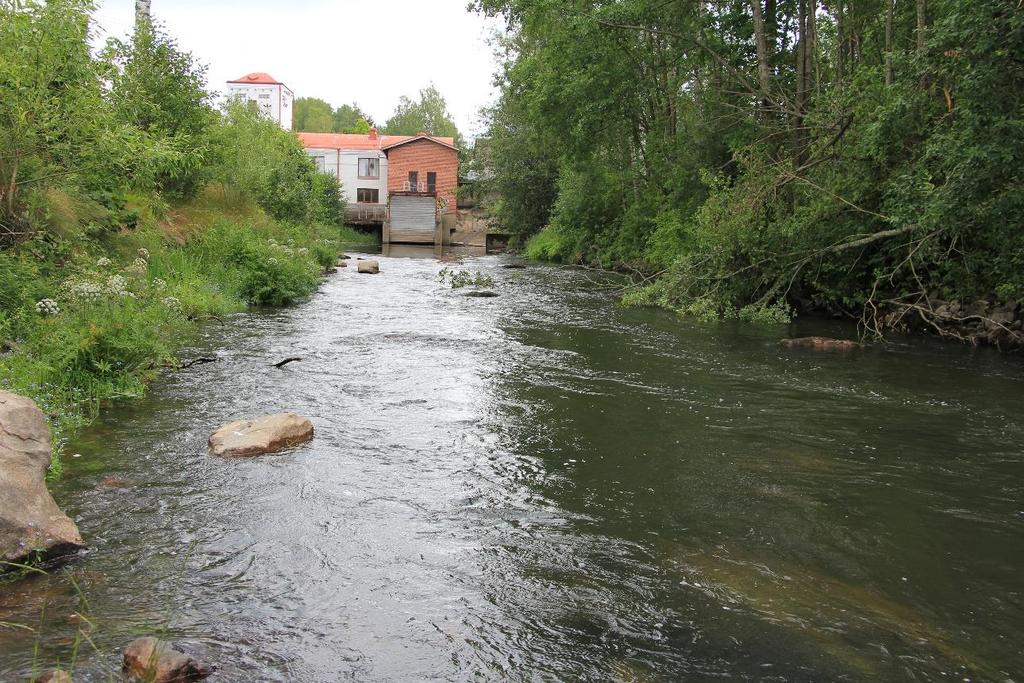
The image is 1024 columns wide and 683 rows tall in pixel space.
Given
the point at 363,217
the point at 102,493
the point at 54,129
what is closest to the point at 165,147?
the point at 54,129

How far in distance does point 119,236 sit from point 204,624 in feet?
48.6

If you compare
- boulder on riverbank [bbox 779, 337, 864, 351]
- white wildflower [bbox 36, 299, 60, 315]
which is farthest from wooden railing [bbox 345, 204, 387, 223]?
white wildflower [bbox 36, 299, 60, 315]

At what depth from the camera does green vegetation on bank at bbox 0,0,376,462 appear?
32.9ft

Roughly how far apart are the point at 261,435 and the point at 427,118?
361 ft

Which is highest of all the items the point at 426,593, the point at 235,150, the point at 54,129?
the point at 235,150

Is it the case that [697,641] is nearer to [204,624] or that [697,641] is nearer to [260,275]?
[204,624]

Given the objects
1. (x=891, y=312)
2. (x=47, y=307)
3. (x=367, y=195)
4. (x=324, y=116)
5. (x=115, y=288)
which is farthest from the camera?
(x=324, y=116)

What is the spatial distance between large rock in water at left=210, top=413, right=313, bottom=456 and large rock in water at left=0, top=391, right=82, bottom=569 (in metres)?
1.97

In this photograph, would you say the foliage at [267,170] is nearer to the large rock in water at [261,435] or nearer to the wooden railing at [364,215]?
the wooden railing at [364,215]

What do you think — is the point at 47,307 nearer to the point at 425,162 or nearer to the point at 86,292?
the point at 86,292

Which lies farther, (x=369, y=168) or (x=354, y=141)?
(x=354, y=141)

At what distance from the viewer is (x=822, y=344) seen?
15938 mm

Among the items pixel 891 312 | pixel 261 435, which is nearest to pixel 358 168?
pixel 891 312

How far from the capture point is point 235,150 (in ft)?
104
